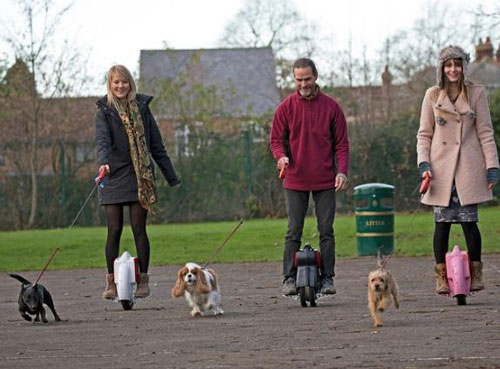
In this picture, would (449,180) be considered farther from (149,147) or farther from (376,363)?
(376,363)

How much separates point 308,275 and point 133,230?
1.55 m

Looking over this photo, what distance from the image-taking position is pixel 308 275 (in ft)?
30.9

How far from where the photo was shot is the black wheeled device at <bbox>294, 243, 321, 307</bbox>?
9.42 metres

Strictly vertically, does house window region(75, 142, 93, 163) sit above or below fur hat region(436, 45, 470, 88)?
below

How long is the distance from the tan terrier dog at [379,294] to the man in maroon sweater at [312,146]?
145 cm

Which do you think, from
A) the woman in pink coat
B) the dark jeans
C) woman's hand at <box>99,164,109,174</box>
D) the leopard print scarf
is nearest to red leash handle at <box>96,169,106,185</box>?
woman's hand at <box>99,164,109,174</box>

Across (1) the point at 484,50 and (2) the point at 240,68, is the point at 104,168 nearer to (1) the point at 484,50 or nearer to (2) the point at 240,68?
(2) the point at 240,68

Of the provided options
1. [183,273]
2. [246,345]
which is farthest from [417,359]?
[183,273]

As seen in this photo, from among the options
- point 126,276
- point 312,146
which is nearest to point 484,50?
point 312,146

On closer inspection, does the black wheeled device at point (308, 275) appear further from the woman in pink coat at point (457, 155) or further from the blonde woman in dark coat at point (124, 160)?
the blonde woman in dark coat at point (124, 160)

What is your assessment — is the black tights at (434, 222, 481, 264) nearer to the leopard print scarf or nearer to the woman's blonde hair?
the leopard print scarf

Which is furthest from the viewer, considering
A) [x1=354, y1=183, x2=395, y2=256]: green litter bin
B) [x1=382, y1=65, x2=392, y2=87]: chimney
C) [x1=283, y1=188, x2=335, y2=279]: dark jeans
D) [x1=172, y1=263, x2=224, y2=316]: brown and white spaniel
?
[x1=382, y1=65, x2=392, y2=87]: chimney

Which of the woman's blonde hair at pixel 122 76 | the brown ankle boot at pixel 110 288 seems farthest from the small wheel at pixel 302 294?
the woman's blonde hair at pixel 122 76

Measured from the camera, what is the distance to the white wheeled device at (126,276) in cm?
966
